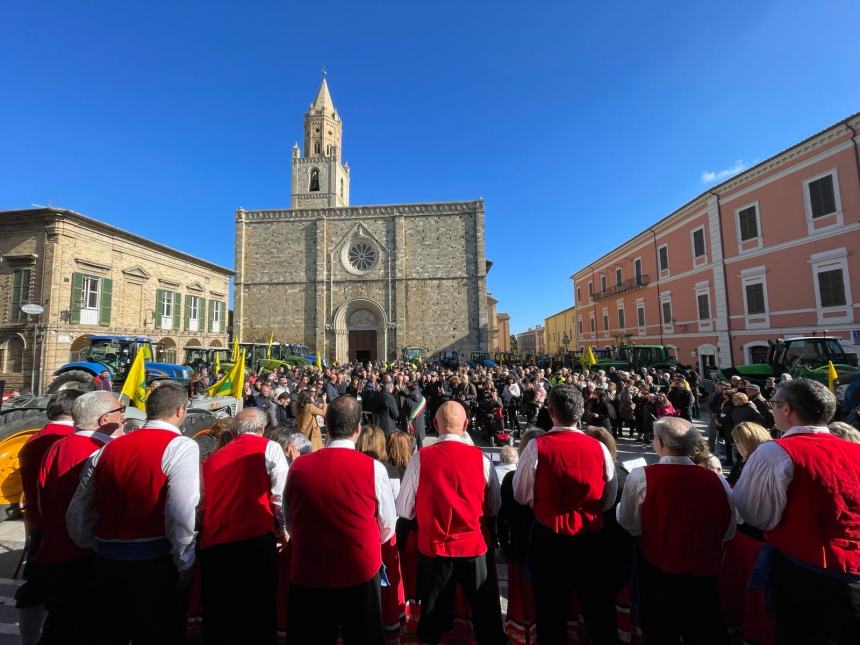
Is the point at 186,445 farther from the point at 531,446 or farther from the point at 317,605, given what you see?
the point at 531,446

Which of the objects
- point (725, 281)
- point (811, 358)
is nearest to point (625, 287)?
point (725, 281)

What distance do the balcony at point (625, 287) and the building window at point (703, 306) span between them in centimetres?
449

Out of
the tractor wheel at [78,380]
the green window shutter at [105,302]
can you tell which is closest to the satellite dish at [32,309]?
the green window shutter at [105,302]

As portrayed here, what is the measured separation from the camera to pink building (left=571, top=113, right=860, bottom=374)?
12781 millimetres

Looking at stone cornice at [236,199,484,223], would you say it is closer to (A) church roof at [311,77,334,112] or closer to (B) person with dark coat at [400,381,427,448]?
(A) church roof at [311,77,334,112]

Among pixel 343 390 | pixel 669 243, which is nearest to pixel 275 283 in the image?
pixel 343 390

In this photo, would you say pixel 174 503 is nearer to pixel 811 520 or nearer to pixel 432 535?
pixel 432 535

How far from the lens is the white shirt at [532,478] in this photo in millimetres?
2273

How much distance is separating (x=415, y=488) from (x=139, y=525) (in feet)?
4.82

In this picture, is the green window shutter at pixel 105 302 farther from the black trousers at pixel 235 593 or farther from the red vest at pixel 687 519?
the red vest at pixel 687 519

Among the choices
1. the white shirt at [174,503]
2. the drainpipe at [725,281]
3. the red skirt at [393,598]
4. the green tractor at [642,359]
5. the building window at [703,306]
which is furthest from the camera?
the building window at [703,306]

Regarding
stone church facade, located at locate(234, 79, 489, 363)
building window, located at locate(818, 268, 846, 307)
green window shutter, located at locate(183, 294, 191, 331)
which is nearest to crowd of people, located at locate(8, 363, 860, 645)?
building window, located at locate(818, 268, 846, 307)

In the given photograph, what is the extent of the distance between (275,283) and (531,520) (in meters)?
28.9

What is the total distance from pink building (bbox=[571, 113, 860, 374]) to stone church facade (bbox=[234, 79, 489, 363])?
11274 millimetres
